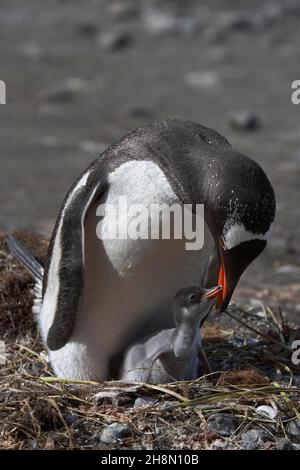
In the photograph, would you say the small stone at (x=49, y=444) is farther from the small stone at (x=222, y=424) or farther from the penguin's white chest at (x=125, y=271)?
the penguin's white chest at (x=125, y=271)

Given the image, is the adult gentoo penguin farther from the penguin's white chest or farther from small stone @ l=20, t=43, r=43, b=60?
small stone @ l=20, t=43, r=43, b=60

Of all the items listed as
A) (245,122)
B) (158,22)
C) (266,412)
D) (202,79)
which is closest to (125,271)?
(266,412)

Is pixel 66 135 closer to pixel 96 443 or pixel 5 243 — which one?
pixel 5 243

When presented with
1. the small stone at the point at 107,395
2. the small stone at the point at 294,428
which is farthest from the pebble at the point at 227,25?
the small stone at the point at 294,428

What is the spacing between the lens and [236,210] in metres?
3.58

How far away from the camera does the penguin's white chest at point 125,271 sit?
4008 mm

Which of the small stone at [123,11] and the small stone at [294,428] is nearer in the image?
the small stone at [294,428]

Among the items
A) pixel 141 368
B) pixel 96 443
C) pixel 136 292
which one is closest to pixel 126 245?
pixel 136 292

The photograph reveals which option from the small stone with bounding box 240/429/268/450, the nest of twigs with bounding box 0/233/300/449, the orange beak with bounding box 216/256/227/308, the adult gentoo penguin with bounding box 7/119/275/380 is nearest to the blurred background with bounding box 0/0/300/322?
the adult gentoo penguin with bounding box 7/119/275/380

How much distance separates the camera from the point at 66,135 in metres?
12.5

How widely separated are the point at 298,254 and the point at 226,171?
472cm

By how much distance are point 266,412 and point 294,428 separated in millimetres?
129

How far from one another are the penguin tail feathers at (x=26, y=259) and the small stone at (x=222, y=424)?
1.54m

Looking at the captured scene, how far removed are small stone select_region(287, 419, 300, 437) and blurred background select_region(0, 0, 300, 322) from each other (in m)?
2.60
